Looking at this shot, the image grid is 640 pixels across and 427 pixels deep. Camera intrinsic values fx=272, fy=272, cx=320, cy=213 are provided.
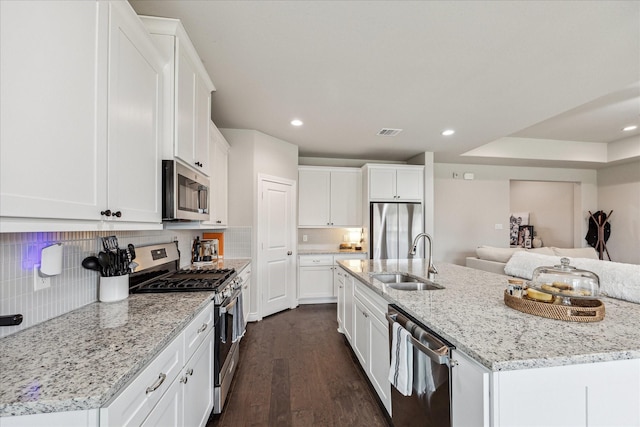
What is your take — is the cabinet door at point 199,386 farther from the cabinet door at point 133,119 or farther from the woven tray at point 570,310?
the woven tray at point 570,310

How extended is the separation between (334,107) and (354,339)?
7.87 feet

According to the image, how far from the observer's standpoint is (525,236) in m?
7.05

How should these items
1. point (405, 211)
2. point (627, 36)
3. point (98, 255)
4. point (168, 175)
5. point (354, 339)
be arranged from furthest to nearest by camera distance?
1. point (405, 211)
2. point (354, 339)
3. point (627, 36)
4. point (168, 175)
5. point (98, 255)

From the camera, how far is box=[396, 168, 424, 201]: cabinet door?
15.5ft

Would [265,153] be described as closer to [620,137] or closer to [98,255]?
[98,255]

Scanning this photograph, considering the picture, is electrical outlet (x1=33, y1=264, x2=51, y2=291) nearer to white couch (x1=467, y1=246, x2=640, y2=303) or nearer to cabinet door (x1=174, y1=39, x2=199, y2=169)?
cabinet door (x1=174, y1=39, x2=199, y2=169)

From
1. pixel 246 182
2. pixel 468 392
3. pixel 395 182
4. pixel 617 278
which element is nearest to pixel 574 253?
pixel 395 182

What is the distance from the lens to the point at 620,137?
4.79 metres

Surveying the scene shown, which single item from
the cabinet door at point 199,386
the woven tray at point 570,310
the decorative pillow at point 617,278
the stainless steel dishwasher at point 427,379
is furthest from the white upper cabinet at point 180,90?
the decorative pillow at point 617,278

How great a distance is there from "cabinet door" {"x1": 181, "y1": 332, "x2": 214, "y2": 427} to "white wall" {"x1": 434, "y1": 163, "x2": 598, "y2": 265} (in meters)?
4.86

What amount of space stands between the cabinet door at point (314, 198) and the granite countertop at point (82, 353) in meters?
3.38

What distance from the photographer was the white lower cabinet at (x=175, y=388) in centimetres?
81

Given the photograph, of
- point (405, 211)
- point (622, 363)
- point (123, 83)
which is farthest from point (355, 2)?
point (405, 211)

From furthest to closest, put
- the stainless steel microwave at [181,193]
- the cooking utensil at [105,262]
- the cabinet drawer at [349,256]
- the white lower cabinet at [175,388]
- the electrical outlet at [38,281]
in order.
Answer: the cabinet drawer at [349,256]
the stainless steel microwave at [181,193]
the cooking utensil at [105,262]
the electrical outlet at [38,281]
the white lower cabinet at [175,388]
